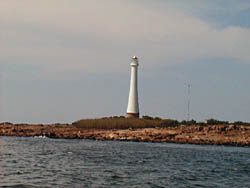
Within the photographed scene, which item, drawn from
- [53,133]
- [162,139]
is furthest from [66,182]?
[53,133]

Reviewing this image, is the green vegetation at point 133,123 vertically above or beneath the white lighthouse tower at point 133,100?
beneath

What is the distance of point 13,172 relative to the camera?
22047mm

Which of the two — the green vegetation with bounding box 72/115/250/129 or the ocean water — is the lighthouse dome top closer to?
the green vegetation with bounding box 72/115/250/129

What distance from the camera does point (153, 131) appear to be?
5691 cm

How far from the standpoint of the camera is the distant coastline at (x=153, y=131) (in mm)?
52381

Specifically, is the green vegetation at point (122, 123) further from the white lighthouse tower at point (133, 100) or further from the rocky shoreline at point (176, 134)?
the rocky shoreline at point (176, 134)

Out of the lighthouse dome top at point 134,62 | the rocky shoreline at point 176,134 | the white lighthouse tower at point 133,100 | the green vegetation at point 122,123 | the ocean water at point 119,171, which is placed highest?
the lighthouse dome top at point 134,62

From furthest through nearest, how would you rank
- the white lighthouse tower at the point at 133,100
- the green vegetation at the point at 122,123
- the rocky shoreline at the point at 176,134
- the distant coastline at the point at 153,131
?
the white lighthouse tower at the point at 133,100
the green vegetation at the point at 122,123
the distant coastline at the point at 153,131
the rocky shoreline at the point at 176,134

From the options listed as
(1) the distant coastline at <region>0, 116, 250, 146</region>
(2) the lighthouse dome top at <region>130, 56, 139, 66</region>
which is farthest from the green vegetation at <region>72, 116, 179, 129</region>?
(2) the lighthouse dome top at <region>130, 56, 139, 66</region>

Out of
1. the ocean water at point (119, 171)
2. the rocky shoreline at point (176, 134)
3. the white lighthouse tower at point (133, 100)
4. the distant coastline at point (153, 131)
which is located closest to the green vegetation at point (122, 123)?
the distant coastline at point (153, 131)

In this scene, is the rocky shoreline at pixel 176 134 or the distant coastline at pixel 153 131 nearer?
the rocky shoreline at pixel 176 134

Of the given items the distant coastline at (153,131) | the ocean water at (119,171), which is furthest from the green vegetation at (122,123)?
the ocean water at (119,171)

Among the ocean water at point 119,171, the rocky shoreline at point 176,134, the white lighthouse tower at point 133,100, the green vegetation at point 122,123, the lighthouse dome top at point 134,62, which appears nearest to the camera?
the ocean water at point 119,171

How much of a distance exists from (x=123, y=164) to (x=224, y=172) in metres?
6.66
